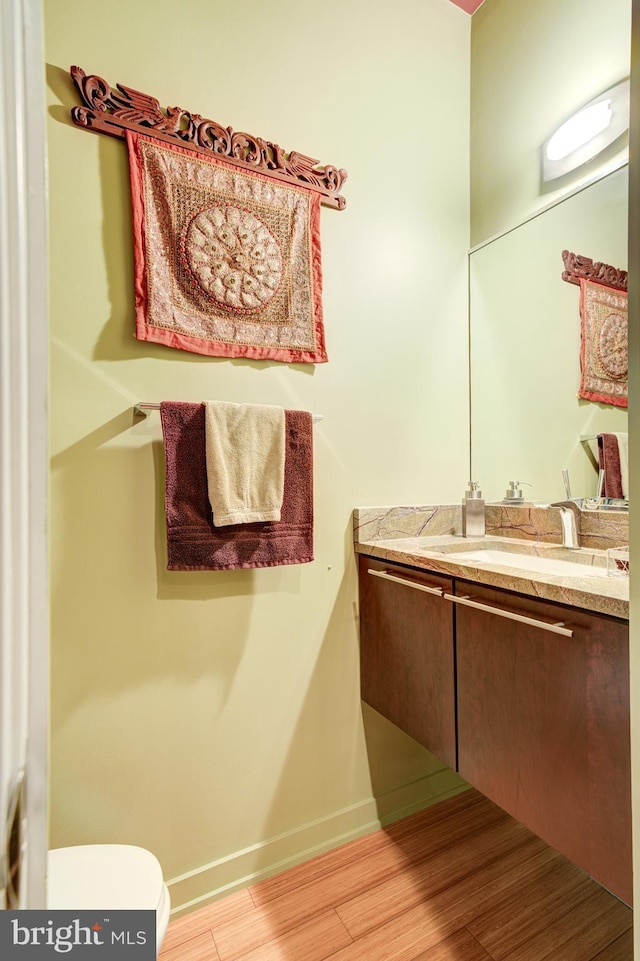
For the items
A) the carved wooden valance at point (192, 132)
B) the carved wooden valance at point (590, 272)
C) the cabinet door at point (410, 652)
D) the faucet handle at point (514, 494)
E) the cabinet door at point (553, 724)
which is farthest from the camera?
the faucet handle at point (514, 494)

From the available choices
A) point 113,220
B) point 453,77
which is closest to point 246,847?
point 113,220

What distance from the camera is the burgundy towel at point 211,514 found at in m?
1.16

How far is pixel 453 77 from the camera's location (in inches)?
67.0

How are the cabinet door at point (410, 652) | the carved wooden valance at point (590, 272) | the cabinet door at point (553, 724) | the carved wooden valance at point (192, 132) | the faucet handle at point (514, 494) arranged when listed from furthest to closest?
the faucet handle at point (514, 494) → the carved wooden valance at point (590, 272) → the cabinet door at point (410, 652) → the carved wooden valance at point (192, 132) → the cabinet door at point (553, 724)

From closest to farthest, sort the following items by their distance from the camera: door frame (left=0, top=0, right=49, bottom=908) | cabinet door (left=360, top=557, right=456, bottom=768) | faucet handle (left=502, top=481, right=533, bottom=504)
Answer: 1. door frame (left=0, top=0, right=49, bottom=908)
2. cabinet door (left=360, top=557, right=456, bottom=768)
3. faucet handle (left=502, top=481, right=533, bottom=504)

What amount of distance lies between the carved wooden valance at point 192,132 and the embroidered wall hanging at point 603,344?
0.86 m

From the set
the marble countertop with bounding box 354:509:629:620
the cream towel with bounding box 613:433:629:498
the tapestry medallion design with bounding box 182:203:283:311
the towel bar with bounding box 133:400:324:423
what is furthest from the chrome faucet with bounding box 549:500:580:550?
the towel bar with bounding box 133:400:324:423

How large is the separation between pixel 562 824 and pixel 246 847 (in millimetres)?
909

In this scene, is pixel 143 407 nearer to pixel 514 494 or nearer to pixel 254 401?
pixel 254 401

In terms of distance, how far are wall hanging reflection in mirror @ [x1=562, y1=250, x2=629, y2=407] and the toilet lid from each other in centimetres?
166

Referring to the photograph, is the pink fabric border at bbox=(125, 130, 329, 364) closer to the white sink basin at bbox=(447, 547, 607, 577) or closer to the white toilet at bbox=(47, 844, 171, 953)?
the white sink basin at bbox=(447, 547, 607, 577)

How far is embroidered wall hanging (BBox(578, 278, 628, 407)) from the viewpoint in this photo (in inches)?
52.4

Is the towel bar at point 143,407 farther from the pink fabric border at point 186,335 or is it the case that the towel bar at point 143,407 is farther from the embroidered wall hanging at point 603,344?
the embroidered wall hanging at point 603,344

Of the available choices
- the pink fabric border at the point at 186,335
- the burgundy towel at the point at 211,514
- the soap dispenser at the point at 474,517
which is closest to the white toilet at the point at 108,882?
the burgundy towel at the point at 211,514
